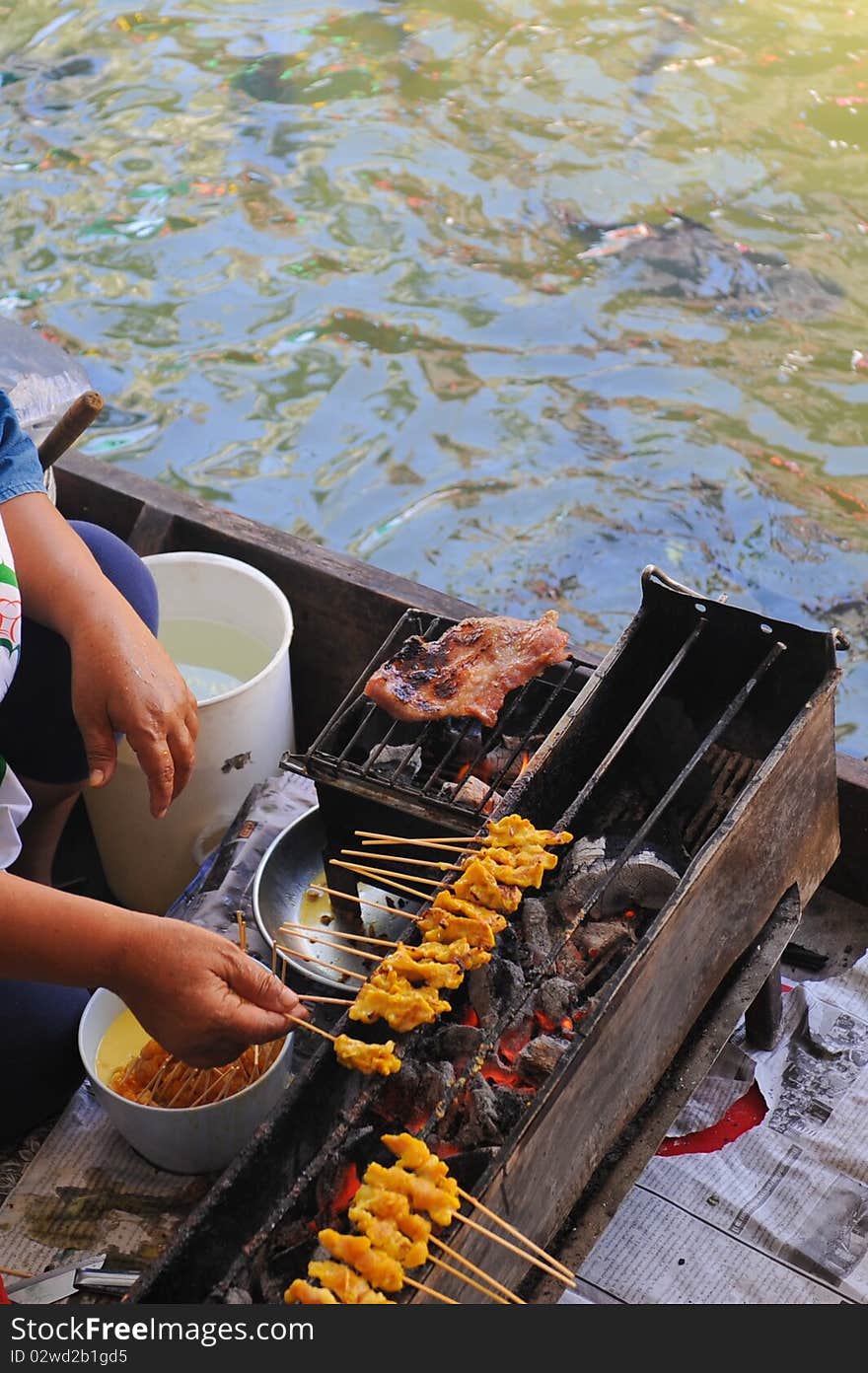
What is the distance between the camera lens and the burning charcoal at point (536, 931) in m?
2.48

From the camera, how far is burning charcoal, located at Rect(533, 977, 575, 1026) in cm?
239

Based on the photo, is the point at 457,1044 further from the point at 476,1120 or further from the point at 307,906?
the point at 307,906

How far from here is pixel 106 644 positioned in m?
2.81

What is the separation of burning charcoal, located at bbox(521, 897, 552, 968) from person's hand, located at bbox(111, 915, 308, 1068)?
0.51 m

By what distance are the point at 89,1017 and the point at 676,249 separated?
5359 millimetres

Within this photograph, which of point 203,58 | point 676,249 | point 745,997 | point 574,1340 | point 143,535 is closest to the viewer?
point 574,1340

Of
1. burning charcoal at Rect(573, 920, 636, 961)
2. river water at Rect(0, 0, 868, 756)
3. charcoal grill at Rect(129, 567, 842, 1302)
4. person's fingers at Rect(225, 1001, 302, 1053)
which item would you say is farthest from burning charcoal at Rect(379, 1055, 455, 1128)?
river water at Rect(0, 0, 868, 756)

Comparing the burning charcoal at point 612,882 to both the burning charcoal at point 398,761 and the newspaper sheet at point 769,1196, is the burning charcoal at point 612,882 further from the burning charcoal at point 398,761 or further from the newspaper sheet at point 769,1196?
the newspaper sheet at point 769,1196

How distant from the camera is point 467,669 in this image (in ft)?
10.1

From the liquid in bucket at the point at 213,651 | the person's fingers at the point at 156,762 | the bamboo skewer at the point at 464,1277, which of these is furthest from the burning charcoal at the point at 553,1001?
the liquid in bucket at the point at 213,651

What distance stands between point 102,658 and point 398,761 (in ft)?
2.54

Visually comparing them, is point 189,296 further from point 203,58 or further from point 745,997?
point 745,997

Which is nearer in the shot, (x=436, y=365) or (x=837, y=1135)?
(x=837, y=1135)

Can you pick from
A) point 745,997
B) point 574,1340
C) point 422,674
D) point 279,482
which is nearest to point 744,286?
point 279,482
